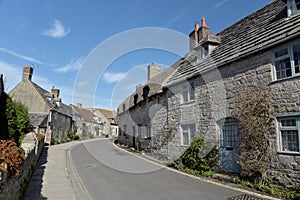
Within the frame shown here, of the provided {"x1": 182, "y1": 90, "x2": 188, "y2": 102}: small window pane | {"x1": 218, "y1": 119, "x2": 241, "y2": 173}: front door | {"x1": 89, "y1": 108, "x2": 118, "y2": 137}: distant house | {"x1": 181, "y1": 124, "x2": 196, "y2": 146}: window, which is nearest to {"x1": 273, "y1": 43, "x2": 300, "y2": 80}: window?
{"x1": 218, "y1": 119, "x2": 241, "y2": 173}: front door

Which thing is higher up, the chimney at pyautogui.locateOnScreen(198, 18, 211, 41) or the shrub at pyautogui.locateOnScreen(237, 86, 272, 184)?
the chimney at pyautogui.locateOnScreen(198, 18, 211, 41)

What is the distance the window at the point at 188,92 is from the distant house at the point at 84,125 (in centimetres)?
3745

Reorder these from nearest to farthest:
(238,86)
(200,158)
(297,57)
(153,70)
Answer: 1. (297,57)
2. (238,86)
3. (200,158)
4. (153,70)

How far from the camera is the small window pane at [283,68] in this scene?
8508 millimetres

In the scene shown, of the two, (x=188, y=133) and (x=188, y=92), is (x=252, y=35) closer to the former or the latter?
(x=188, y=92)

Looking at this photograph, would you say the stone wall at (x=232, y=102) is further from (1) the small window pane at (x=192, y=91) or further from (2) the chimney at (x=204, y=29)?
(2) the chimney at (x=204, y=29)

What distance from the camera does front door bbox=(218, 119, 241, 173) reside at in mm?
10195

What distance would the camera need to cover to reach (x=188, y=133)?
13.8m

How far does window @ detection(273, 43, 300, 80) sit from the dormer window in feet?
6.74

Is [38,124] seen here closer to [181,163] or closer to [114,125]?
[181,163]

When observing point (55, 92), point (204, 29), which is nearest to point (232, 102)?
point (204, 29)

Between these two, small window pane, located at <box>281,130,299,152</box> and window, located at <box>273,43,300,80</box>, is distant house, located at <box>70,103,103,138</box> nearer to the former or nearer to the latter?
window, located at <box>273,43,300,80</box>

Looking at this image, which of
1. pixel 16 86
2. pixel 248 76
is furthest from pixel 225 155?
pixel 16 86

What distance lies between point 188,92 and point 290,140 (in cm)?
701
